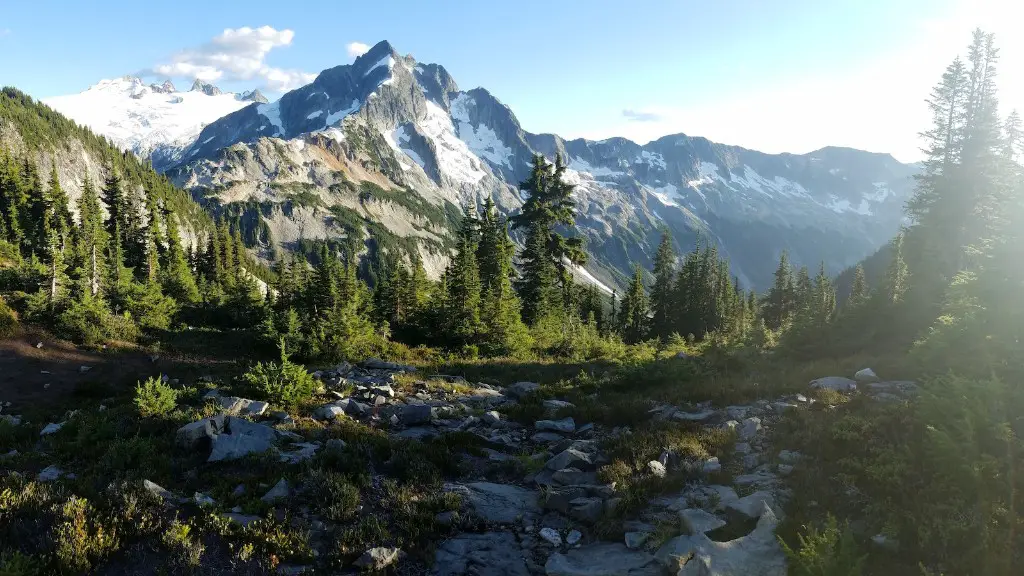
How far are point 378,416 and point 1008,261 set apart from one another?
14139 millimetres

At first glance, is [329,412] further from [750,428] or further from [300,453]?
[750,428]

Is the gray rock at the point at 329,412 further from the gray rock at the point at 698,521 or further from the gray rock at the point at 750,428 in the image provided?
the gray rock at the point at 750,428

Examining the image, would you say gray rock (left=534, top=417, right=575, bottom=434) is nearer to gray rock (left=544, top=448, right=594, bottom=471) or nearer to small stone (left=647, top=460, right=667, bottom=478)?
gray rock (left=544, top=448, right=594, bottom=471)

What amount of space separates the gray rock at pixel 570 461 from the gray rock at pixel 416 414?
169 inches

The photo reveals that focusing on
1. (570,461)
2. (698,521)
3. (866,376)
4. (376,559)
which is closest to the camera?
(376,559)

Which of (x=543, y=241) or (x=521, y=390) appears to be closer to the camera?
(x=521, y=390)

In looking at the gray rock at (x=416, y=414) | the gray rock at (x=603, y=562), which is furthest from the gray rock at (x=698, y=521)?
the gray rock at (x=416, y=414)

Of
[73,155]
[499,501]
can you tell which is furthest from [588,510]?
[73,155]

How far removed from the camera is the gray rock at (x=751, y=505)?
6.93 metres

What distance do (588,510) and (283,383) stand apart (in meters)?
9.67

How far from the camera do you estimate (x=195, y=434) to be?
953cm

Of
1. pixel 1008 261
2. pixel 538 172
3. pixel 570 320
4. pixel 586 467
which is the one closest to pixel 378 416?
pixel 586 467

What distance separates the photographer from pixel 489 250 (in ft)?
120

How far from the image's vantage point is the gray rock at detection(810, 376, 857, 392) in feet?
42.4
